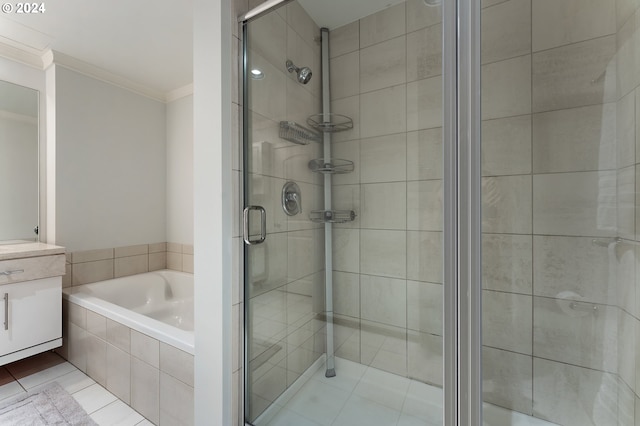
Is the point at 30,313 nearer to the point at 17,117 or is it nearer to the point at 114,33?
the point at 17,117

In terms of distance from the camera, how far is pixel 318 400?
143 centimetres

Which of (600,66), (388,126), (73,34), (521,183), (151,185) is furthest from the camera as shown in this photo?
(151,185)

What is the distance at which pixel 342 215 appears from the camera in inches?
64.3

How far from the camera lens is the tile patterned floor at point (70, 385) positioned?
4.98ft

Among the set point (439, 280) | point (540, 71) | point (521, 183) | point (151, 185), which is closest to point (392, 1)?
point (540, 71)

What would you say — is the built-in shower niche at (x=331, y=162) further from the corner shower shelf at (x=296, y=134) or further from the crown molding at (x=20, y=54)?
the crown molding at (x=20, y=54)

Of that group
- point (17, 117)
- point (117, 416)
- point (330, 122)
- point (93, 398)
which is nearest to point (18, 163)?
point (17, 117)

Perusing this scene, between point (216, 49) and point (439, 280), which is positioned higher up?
point (216, 49)

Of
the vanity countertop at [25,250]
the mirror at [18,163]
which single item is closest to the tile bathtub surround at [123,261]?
the vanity countertop at [25,250]

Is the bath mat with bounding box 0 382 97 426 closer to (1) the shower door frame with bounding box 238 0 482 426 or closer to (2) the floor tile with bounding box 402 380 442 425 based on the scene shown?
(2) the floor tile with bounding box 402 380 442 425

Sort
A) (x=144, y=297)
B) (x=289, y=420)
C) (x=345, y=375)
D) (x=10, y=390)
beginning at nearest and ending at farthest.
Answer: (x=289, y=420)
(x=345, y=375)
(x=10, y=390)
(x=144, y=297)

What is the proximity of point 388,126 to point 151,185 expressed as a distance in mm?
2410

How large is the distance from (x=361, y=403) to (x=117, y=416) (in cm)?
130

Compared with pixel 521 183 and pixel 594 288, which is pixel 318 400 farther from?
pixel 521 183
